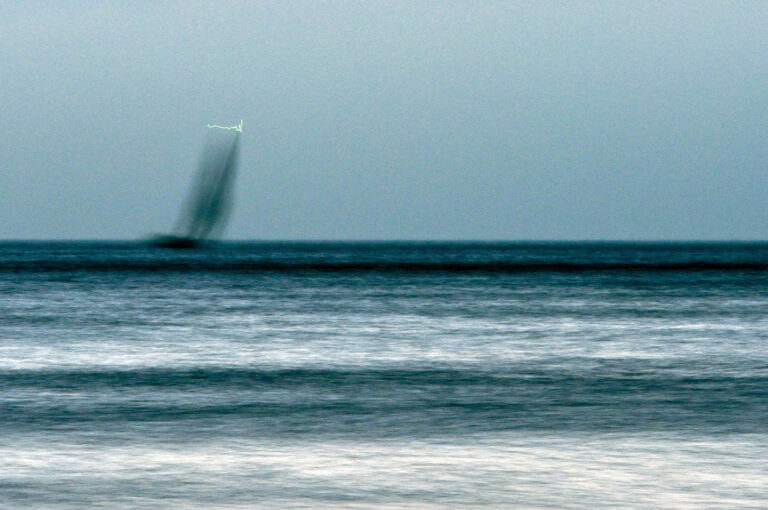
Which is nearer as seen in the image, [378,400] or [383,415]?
[383,415]

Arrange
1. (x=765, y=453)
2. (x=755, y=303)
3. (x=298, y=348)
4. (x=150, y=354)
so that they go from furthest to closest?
(x=755, y=303), (x=298, y=348), (x=150, y=354), (x=765, y=453)

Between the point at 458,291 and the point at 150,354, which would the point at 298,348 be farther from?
the point at 458,291

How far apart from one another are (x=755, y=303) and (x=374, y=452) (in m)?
44.8

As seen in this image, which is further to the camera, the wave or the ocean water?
the wave

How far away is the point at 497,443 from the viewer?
14.2 meters

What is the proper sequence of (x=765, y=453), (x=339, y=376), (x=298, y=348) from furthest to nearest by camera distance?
(x=298, y=348) < (x=339, y=376) < (x=765, y=453)

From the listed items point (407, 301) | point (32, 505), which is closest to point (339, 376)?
point (32, 505)

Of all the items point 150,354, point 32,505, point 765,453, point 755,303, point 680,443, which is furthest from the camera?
point 755,303

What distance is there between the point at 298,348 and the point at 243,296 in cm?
3375

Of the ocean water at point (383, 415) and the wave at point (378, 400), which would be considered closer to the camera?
the ocean water at point (383, 415)

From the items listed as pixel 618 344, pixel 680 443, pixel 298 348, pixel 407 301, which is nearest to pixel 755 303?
pixel 407 301

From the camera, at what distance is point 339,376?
883 inches

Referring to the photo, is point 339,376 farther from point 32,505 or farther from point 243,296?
point 243,296

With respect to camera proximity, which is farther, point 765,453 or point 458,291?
point 458,291
